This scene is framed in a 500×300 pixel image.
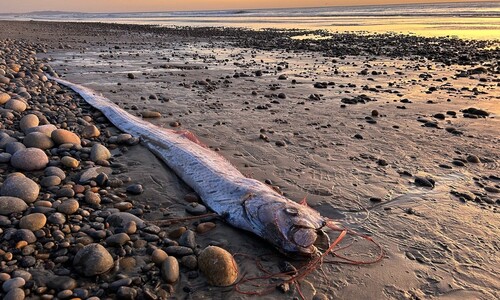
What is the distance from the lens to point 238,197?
170 inches

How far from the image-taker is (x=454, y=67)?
15117mm

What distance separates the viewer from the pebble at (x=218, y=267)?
129 inches

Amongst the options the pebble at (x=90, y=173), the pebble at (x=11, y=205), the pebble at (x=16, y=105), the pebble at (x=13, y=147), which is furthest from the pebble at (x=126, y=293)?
the pebble at (x=16, y=105)

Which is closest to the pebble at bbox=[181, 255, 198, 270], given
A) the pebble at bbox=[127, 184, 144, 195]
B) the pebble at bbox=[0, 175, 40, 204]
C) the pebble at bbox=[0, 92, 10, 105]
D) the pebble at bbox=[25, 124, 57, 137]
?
the pebble at bbox=[127, 184, 144, 195]

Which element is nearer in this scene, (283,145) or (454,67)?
(283,145)

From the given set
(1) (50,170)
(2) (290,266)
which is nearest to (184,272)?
(2) (290,266)

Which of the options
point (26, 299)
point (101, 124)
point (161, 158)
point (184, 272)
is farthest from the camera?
point (101, 124)

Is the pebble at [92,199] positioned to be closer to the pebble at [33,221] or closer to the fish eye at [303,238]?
the pebble at [33,221]

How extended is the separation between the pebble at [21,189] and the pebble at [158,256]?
1.75 metres

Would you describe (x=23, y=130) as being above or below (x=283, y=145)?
above

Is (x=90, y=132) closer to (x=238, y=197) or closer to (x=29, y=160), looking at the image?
(x=29, y=160)

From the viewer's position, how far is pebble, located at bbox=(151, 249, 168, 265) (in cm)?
342

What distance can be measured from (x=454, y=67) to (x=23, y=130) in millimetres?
14829

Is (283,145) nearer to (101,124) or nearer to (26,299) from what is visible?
(101,124)
